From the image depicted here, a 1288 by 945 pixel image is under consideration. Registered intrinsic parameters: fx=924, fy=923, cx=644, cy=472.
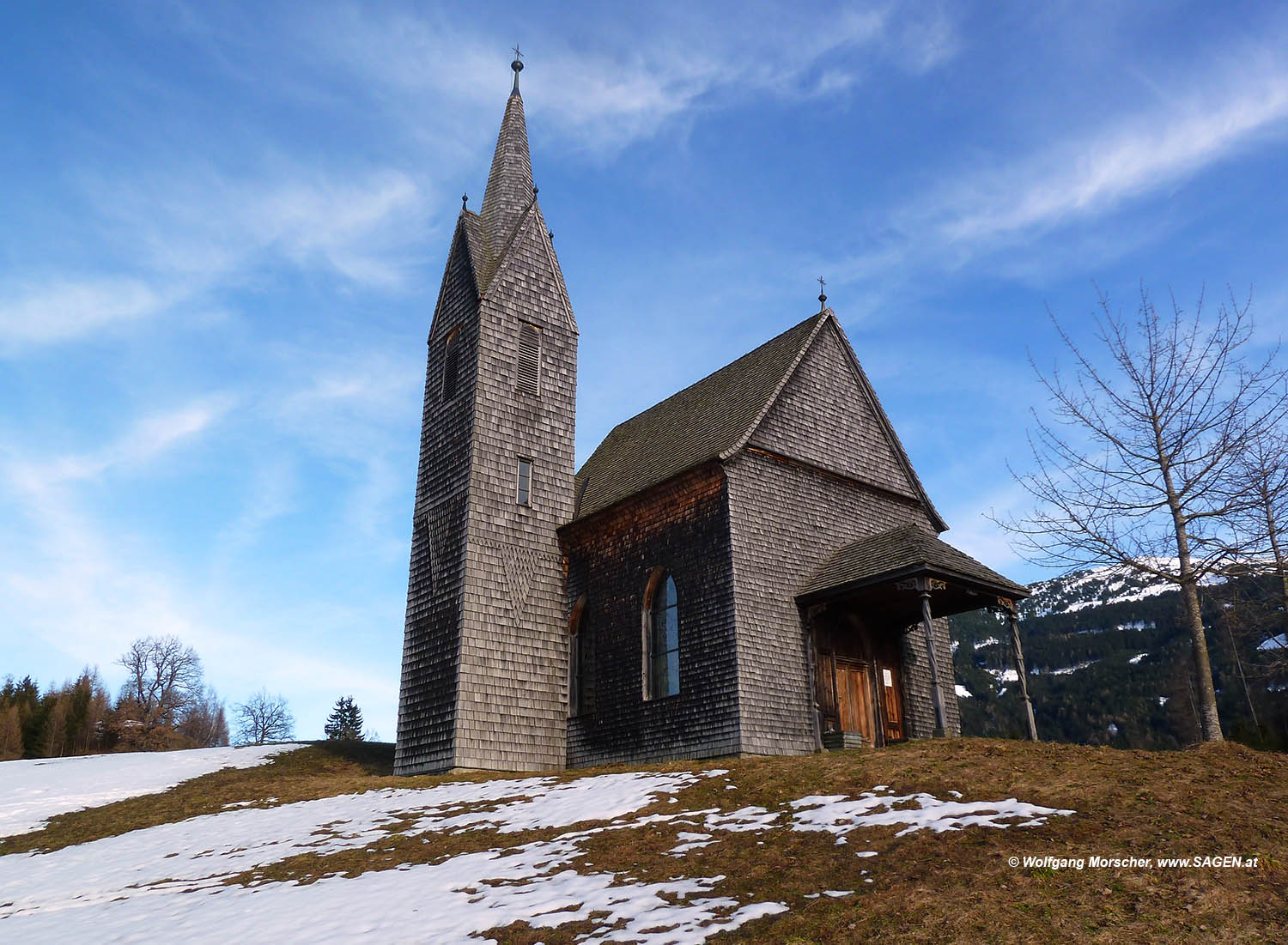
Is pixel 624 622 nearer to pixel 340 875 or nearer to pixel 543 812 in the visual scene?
pixel 543 812

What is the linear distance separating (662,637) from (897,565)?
5.59 m

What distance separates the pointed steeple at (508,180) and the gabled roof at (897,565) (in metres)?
12.9

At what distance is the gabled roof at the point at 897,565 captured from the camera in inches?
716

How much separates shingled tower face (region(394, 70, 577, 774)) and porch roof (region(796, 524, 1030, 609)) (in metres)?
6.88

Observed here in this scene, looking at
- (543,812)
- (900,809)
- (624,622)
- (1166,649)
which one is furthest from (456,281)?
(1166,649)

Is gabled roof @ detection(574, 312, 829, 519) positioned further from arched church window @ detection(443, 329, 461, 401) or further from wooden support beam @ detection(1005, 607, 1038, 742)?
wooden support beam @ detection(1005, 607, 1038, 742)

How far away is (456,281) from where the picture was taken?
26.0 metres

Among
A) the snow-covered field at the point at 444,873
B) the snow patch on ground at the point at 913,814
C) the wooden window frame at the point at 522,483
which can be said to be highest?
the wooden window frame at the point at 522,483

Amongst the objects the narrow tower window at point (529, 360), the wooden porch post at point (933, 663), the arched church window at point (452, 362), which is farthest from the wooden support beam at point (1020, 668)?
the arched church window at point (452, 362)

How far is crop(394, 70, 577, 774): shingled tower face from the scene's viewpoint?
838 inches

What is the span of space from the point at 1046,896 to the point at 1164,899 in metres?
0.87

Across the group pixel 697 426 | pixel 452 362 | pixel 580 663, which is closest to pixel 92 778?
pixel 580 663

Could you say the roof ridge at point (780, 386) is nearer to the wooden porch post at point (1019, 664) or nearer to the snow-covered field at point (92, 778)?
the wooden porch post at point (1019, 664)

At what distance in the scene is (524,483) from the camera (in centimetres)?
2367
